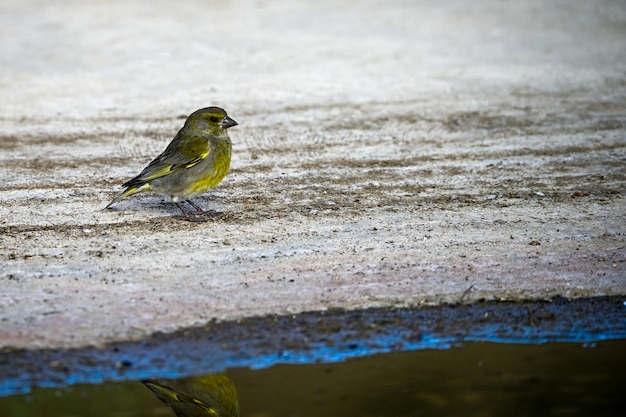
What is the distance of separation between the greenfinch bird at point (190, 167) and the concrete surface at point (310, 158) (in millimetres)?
252

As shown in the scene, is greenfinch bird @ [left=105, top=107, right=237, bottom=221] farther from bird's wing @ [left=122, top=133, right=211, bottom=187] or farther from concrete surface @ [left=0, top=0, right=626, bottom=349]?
concrete surface @ [left=0, top=0, right=626, bottom=349]

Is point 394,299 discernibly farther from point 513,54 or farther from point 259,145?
point 513,54

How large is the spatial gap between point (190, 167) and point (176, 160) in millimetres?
123

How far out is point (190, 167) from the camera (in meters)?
7.39

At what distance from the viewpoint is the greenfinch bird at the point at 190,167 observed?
24.2 feet

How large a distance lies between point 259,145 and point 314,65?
10.2 feet

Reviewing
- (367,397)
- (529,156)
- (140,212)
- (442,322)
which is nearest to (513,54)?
(529,156)

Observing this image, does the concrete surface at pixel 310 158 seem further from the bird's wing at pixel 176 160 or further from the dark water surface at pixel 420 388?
the dark water surface at pixel 420 388

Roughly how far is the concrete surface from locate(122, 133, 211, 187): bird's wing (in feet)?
1.17

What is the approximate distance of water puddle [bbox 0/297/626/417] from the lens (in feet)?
17.1

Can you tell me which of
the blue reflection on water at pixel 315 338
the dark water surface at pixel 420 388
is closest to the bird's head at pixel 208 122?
the blue reflection on water at pixel 315 338

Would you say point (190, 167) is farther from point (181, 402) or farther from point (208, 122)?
point (181, 402)

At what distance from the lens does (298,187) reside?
27.1 ft

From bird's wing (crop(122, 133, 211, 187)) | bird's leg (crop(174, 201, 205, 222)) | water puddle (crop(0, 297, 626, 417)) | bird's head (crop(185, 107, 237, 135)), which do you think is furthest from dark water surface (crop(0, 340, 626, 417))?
bird's head (crop(185, 107, 237, 135))
